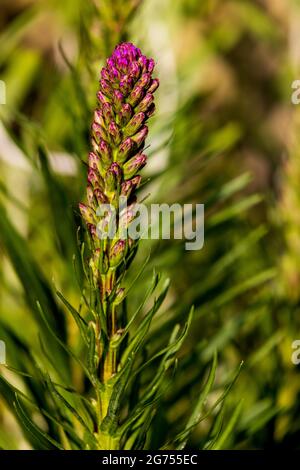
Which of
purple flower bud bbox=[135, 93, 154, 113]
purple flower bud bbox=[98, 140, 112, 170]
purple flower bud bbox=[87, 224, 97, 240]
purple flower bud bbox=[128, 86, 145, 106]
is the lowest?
purple flower bud bbox=[87, 224, 97, 240]

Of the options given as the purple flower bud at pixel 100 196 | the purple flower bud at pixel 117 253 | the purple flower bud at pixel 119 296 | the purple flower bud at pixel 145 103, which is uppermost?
the purple flower bud at pixel 145 103

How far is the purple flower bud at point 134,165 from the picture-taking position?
0.23 metres

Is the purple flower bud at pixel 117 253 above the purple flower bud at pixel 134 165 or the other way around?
the other way around

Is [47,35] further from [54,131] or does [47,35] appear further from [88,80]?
[88,80]

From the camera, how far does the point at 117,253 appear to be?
0.24 metres

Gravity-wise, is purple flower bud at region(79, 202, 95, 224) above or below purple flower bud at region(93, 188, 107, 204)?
below

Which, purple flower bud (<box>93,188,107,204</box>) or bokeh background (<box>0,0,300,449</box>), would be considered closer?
purple flower bud (<box>93,188,107,204</box>)

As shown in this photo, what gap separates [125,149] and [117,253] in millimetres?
37

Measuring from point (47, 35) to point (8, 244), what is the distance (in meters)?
0.71

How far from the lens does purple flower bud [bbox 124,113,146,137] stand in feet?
0.75

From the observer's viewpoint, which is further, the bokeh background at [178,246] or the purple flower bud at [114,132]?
the bokeh background at [178,246]

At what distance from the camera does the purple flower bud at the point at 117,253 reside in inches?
9.3

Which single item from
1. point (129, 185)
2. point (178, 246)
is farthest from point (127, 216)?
point (178, 246)
